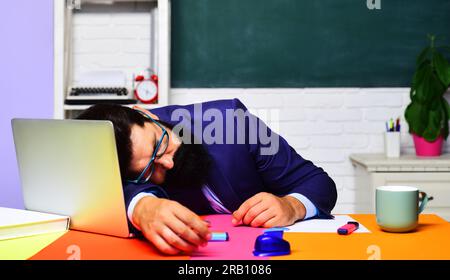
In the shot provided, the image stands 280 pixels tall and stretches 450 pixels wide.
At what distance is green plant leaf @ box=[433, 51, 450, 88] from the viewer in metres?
2.66

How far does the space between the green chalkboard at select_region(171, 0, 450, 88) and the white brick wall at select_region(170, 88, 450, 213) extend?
53mm

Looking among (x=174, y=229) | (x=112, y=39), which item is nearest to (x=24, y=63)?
(x=112, y=39)

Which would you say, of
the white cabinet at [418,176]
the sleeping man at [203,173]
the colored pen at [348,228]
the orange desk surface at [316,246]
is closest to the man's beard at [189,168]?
the sleeping man at [203,173]

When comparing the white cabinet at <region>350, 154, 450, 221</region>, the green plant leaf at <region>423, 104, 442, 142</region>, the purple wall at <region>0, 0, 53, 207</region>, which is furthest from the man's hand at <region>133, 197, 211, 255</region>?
the green plant leaf at <region>423, 104, 442, 142</region>

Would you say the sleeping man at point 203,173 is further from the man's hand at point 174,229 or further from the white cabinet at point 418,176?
the white cabinet at point 418,176

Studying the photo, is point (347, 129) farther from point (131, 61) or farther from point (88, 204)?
point (88, 204)

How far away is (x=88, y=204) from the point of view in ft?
3.70

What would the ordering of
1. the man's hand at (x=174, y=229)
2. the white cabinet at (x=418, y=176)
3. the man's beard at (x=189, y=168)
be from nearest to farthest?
the man's hand at (x=174, y=229) < the man's beard at (x=189, y=168) < the white cabinet at (x=418, y=176)

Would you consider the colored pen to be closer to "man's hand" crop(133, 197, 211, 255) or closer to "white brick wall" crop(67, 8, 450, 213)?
"man's hand" crop(133, 197, 211, 255)

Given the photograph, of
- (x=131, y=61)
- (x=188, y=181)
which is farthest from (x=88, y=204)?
(x=131, y=61)

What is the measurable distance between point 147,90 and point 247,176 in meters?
1.32

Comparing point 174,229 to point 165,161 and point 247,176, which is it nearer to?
point 165,161

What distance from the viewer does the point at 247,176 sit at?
1.56m

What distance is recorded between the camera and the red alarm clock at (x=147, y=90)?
274 centimetres
